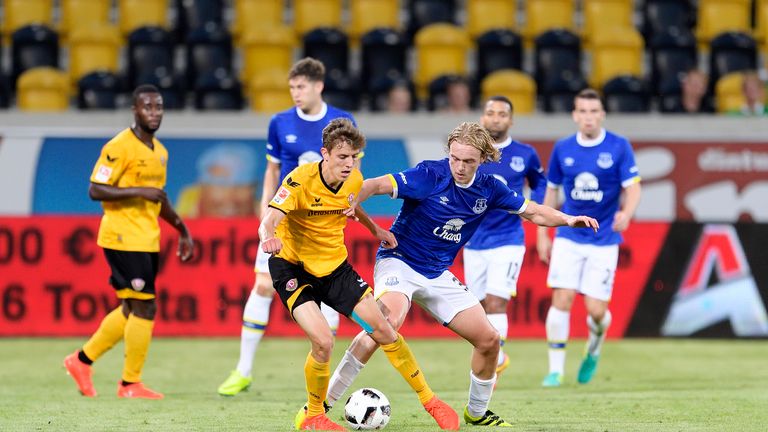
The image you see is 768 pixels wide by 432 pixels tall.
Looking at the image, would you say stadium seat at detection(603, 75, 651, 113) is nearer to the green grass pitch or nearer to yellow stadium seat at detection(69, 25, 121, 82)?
the green grass pitch

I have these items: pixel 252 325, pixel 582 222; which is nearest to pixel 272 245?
pixel 582 222

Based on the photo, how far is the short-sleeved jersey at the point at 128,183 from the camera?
9164mm

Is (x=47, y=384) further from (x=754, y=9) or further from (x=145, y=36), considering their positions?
(x=754, y=9)

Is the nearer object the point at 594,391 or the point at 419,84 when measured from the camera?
the point at 594,391

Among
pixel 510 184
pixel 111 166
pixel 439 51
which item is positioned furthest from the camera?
pixel 439 51

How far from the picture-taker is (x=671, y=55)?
58.4ft

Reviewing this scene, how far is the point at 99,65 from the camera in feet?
57.5

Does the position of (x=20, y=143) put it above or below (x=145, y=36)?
below

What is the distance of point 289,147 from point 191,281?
4876mm

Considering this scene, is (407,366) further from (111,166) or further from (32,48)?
(32,48)

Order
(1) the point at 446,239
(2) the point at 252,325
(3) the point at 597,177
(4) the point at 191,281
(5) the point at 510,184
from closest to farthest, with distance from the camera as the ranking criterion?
(1) the point at 446,239 < (2) the point at 252,325 < (5) the point at 510,184 < (3) the point at 597,177 < (4) the point at 191,281

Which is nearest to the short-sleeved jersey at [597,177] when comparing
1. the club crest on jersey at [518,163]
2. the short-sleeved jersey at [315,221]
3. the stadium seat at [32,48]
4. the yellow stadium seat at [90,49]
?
the club crest on jersey at [518,163]

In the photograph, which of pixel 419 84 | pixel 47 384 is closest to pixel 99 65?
pixel 419 84

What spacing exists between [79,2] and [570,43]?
6.93 meters
